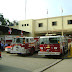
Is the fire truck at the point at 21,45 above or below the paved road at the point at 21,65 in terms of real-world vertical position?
above

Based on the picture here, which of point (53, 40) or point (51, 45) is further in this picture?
point (53, 40)

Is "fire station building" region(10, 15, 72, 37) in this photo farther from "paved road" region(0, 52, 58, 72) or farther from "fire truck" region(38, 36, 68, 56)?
"paved road" region(0, 52, 58, 72)

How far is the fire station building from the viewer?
31.4 metres

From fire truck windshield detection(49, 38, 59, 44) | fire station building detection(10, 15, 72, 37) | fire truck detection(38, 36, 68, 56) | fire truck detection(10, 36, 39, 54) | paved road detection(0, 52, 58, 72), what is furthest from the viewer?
fire station building detection(10, 15, 72, 37)

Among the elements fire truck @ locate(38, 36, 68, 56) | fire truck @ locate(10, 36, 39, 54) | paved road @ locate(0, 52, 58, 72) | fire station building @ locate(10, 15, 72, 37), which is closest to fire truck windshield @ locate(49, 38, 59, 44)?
fire truck @ locate(38, 36, 68, 56)

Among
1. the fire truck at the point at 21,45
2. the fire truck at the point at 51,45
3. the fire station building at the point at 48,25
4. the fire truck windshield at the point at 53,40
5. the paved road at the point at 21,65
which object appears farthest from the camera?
the fire station building at the point at 48,25

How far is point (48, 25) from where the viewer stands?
34.0 m

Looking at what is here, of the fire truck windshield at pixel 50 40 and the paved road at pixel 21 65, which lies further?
the fire truck windshield at pixel 50 40

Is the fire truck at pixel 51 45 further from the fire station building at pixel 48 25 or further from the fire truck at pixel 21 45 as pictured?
the fire station building at pixel 48 25

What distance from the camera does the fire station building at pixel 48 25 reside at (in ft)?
103

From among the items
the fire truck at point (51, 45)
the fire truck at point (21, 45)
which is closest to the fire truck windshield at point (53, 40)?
the fire truck at point (51, 45)

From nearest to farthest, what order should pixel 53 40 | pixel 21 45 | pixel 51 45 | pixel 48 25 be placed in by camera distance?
pixel 51 45 < pixel 53 40 < pixel 21 45 < pixel 48 25

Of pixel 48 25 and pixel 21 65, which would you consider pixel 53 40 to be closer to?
pixel 21 65

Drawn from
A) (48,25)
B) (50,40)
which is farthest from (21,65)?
(48,25)
